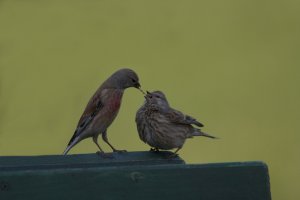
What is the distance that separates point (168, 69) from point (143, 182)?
14.9 feet

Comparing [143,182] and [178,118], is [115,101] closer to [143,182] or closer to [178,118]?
[178,118]

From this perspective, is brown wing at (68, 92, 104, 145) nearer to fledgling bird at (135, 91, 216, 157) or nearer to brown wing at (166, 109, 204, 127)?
fledgling bird at (135, 91, 216, 157)

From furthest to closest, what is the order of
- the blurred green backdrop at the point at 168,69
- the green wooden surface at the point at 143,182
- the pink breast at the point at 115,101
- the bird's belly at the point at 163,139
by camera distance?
the blurred green backdrop at the point at 168,69, the pink breast at the point at 115,101, the bird's belly at the point at 163,139, the green wooden surface at the point at 143,182

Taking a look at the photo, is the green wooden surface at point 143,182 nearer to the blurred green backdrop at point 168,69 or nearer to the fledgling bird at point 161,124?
the fledgling bird at point 161,124

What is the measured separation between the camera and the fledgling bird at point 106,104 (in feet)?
18.7

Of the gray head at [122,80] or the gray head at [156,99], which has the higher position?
the gray head at [122,80]

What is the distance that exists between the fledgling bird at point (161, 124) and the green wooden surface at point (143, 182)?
1757 millimetres

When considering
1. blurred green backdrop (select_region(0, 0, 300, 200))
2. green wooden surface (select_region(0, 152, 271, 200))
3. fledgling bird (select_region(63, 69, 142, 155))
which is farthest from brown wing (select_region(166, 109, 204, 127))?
green wooden surface (select_region(0, 152, 271, 200))

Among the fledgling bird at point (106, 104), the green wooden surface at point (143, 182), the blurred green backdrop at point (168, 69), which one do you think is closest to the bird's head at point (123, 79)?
the fledgling bird at point (106, 104)

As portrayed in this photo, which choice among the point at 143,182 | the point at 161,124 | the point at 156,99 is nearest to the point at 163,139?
the point at 161,124

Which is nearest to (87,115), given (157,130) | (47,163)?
(157,130)

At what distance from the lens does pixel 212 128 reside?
7727 millimetres

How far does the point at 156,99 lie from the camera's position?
5.84 m

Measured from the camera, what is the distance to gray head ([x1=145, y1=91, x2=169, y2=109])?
Result: 578 cm
